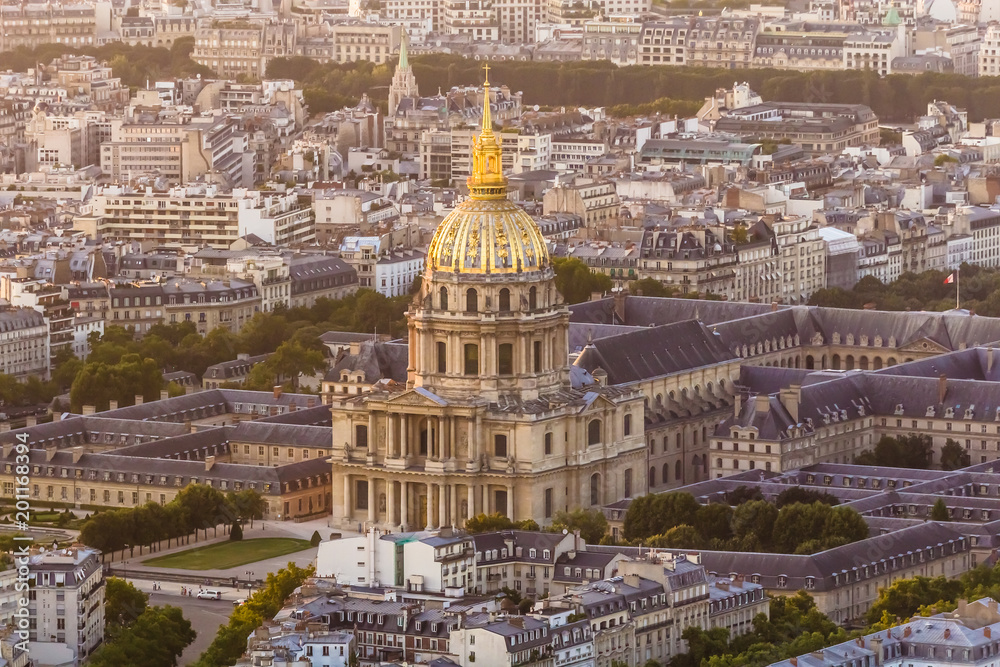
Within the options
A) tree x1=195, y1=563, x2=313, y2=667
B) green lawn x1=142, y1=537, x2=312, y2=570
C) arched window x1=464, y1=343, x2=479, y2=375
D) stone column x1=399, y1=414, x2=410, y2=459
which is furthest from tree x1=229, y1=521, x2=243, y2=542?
tree x1=195, y1=563, x2=313, y2=667

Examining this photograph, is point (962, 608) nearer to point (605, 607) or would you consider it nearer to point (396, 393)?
point (605, 607)

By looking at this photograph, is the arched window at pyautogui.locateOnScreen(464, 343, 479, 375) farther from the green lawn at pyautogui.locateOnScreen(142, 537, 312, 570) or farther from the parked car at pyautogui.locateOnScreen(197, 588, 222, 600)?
the parked car at pyautogui.locateOnScreen(197, 588, 222, 600)

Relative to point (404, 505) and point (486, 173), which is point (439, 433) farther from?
point (486, 173)

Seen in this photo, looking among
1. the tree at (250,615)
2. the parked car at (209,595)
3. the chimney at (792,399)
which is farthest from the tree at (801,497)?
the parked car at (209,595)

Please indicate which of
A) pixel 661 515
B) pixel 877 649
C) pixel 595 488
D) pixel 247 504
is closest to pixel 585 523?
pixel 661 515

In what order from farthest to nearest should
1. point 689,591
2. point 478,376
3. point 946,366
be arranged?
point 946,366 < point 478,376 < point 689,591

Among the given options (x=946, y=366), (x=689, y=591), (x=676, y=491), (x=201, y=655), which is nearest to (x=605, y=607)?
(x=689, y=591)
